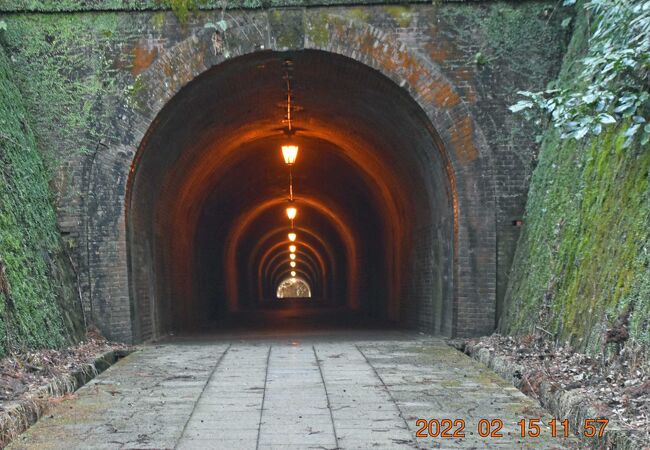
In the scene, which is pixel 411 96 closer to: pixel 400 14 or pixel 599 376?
pixel 400 14

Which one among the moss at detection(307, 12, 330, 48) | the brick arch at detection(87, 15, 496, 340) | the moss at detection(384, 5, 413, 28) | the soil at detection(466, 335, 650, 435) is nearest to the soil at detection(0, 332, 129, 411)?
the brick arch at detection(87, 15, 496, 340)

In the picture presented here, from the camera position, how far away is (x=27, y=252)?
320 inches

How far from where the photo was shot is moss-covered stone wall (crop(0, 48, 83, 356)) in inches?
283

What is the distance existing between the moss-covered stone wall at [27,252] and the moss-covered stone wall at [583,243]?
18.4ft

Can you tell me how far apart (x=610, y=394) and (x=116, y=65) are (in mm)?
7878

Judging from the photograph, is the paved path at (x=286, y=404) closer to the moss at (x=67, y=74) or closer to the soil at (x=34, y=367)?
the soil at (x=34, y=367)

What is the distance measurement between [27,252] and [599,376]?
20.7 ft

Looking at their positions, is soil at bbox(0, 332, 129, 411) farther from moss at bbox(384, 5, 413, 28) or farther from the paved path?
moss at bbox(384, 5, 413, 28)

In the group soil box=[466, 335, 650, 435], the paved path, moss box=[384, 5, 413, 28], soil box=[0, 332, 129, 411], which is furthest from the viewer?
moss box=[384, 5, 413, 28]

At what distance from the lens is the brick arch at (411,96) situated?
9852mm

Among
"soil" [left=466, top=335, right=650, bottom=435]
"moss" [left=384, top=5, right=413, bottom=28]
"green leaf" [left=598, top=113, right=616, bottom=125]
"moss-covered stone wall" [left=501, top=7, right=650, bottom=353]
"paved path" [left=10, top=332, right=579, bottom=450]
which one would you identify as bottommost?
"paved path" [left=10, top=332, right=579, bottom=450]

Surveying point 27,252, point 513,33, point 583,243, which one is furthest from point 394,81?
point 27,252

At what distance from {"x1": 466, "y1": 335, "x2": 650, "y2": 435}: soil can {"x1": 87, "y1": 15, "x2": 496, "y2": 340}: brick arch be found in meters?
2.17

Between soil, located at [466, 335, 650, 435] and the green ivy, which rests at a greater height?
the green ivy
